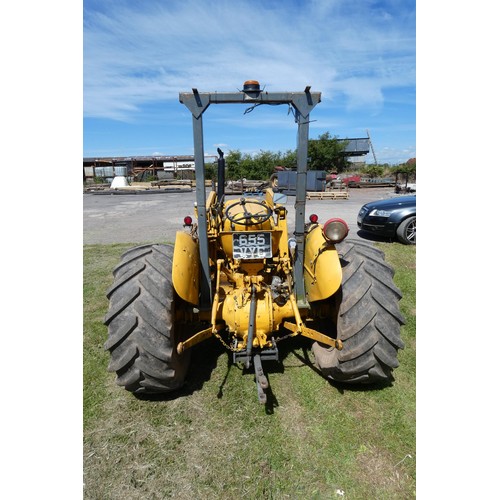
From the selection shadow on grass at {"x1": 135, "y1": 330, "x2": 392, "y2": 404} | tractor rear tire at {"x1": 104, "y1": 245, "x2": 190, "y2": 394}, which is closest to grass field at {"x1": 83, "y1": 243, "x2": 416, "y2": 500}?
shadow on grass at {"x1": 135, "y1": 330, "x2": 392, "y2": 404}

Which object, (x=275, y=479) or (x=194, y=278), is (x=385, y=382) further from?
(x=194, y=278)

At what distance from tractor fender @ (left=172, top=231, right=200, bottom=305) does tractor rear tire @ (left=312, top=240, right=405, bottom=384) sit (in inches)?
49.6

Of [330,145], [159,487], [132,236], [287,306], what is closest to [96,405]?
[159,487]

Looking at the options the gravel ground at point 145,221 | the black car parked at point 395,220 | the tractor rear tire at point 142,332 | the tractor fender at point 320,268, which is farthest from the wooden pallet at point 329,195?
the tractor rear tire at point 142,332

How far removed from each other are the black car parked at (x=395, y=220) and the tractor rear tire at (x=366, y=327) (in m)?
5.77

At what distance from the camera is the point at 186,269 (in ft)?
9.55

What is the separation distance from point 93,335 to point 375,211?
707cm

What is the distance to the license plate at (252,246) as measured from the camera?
325 cm

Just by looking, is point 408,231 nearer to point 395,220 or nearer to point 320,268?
point 395,220

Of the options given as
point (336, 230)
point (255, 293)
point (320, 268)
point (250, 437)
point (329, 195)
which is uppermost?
point (329, 195)

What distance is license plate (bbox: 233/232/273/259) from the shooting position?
325 cm

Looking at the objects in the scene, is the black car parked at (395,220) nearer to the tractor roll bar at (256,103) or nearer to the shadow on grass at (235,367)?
the shadow on grass at (235,367)

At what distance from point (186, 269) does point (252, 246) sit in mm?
687

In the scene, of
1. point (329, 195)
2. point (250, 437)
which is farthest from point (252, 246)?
A: point (329, 195)
